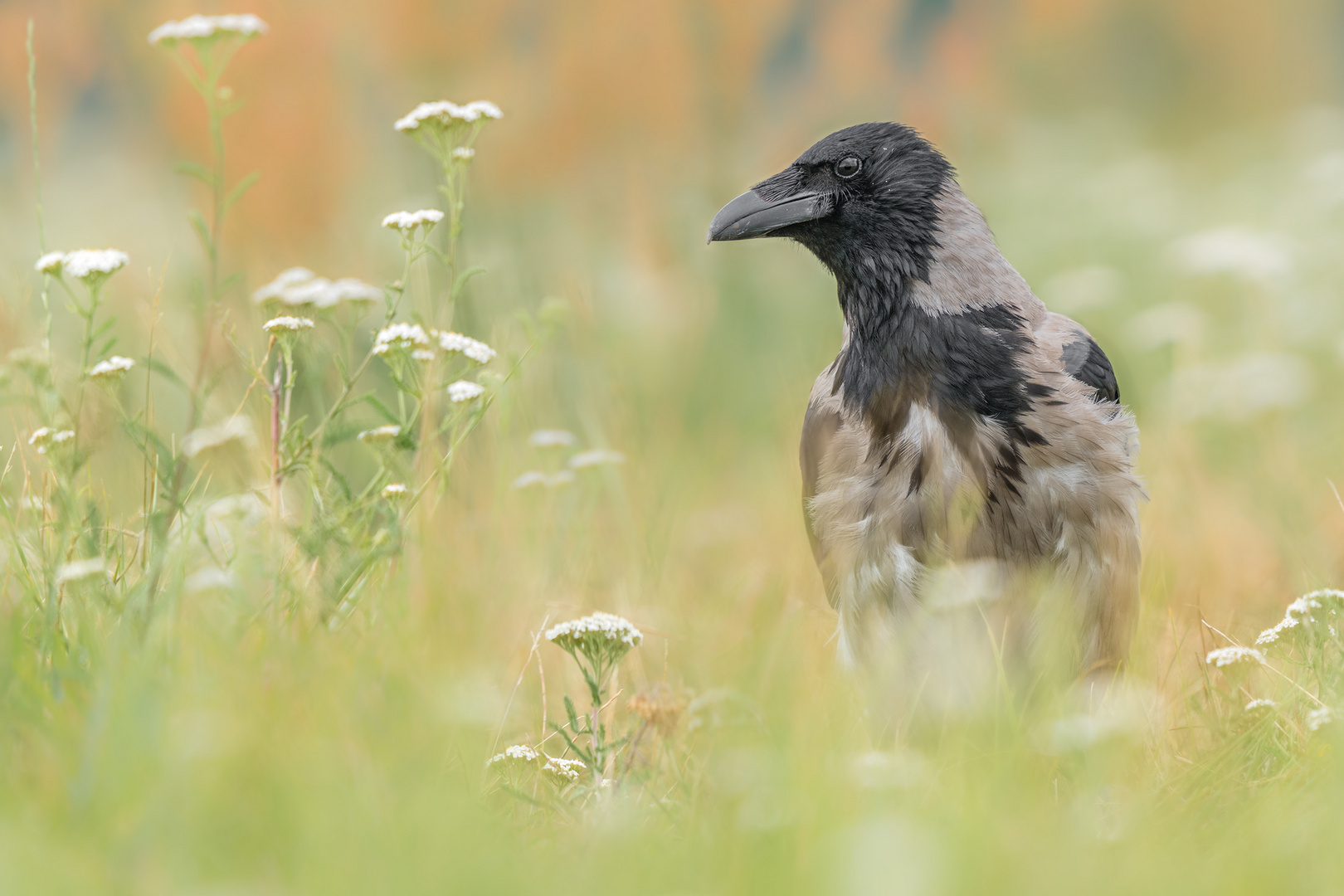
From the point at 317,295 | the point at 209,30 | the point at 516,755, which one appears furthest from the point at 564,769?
the point at 209,30

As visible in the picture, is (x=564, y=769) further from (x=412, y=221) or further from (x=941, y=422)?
(x=941, y=422)

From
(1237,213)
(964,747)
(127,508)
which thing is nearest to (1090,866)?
(964,747)

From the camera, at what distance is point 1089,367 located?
3.58 m

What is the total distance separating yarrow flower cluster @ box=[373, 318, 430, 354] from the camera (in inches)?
103

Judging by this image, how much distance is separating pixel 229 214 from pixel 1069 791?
5095 mm

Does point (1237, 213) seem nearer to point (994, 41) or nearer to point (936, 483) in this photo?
point (994, 41)

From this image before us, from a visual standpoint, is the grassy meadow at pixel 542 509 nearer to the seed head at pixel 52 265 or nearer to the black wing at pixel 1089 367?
the seed head at pixel 52 265

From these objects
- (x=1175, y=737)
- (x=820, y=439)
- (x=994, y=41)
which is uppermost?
(x=994, y=41)

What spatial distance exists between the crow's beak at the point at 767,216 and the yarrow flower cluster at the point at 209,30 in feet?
4.92

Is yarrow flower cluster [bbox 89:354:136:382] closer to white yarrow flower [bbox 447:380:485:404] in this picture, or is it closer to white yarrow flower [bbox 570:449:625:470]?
white yarrow flower [bbox 447:380:485:404]

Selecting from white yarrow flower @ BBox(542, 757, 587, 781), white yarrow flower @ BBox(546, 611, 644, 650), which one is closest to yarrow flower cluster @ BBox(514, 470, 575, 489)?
white yarrow flower @ BBox(546, 611, 644, 650)

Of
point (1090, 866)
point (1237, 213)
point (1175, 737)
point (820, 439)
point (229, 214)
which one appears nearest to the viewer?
point (1090, 866)

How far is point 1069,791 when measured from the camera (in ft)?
8.41

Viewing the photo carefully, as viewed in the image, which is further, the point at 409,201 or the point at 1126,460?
the point at 409,201
